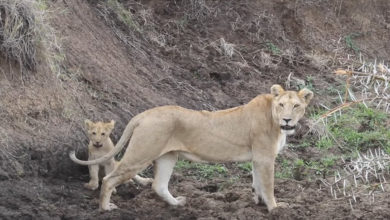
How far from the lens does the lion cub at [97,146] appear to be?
8867 millimetres

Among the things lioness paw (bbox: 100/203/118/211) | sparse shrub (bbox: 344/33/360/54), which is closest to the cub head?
lioness paw (bbox: 100/203/118/211)

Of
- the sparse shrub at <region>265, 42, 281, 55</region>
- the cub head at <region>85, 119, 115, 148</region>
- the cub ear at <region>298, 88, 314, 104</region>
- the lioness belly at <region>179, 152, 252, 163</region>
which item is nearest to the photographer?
the cub ear at <region>298, 88, 314, 104</region>

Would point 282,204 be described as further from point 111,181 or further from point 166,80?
point 166,80

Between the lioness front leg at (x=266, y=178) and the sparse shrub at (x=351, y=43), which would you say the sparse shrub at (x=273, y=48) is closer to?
the sparse shrub at (x=351, y=43)

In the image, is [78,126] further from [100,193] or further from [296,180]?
[296,180]

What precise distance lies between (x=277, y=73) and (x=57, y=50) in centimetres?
444

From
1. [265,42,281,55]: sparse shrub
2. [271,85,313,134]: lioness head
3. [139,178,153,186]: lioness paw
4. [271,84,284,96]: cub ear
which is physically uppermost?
[265,42,281,55]: sparse shrub

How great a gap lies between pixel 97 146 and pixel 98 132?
0.16m

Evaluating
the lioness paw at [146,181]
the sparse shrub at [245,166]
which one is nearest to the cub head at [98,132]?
the lioness paw at [146,181]

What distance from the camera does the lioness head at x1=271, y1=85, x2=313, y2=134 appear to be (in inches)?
324

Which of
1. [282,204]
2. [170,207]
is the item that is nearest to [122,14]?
[170,207]

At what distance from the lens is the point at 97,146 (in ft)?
29.2

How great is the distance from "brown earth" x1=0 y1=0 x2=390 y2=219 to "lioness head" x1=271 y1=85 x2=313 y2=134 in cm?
87

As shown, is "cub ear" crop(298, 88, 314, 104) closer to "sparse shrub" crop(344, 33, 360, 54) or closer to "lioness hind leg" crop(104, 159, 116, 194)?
"lioness hind leg" crop(104, 159, 116, 194)
